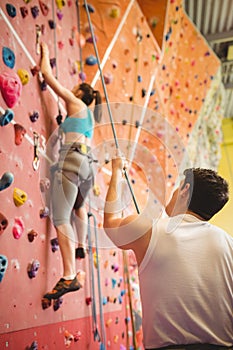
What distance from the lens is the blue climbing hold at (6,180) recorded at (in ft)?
5.06

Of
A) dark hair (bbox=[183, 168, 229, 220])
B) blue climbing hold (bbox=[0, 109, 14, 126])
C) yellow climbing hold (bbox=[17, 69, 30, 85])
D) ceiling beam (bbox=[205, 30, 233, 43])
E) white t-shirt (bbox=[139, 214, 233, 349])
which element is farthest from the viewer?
ceiling beam (bbox=[205, 30, 233, 43])

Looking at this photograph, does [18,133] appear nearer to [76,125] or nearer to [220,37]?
[76,125]

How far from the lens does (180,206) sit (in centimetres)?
138

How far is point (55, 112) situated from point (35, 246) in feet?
2.71

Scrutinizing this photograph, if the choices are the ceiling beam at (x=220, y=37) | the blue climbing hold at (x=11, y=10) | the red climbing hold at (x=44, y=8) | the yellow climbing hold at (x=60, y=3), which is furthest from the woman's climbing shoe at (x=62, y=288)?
the ceiling beam at (x=220, y=37)

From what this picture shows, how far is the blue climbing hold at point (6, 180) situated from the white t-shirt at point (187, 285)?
24.1 inches

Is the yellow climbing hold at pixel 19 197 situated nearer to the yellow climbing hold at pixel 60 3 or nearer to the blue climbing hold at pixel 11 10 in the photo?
the blue climbing hold at pixel 11 10

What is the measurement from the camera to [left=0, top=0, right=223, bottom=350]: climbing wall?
1.66 metres

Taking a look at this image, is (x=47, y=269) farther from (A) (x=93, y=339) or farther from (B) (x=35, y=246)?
(A) (x=93, y=339)

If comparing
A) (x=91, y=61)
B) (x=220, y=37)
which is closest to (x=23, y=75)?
(x=91, y=61)

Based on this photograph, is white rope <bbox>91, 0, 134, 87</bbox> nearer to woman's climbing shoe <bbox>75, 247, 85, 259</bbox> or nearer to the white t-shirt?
woman's climbing shoe <bbox>75, 247, 85, 259</bbox>

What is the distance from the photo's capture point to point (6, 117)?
1611 millimetres

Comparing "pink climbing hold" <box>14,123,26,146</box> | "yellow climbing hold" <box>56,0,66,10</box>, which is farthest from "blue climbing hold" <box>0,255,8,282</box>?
"yellow climbing hold" <box>56,0,66,10</box>

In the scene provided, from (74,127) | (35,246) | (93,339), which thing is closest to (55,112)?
(74,127)
